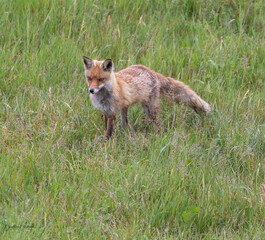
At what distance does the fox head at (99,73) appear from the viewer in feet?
20.4

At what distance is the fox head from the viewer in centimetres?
623

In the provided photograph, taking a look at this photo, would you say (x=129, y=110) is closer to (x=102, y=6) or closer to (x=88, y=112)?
(x=88, y=112)

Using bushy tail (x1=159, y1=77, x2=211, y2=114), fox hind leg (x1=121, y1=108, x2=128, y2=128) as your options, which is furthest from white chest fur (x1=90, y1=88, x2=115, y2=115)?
bushy tail (x1=159, y1=77, x2=211, y2=114)

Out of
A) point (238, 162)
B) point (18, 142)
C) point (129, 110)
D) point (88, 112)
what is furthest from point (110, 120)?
point (238, 162)

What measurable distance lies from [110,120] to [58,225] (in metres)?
2.51

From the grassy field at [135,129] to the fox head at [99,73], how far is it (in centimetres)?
41

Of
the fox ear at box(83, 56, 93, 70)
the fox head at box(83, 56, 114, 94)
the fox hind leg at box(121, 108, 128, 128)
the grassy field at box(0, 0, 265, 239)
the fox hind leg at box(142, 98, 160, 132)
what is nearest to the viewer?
the grassy field at box(0, 0, 265, 239)

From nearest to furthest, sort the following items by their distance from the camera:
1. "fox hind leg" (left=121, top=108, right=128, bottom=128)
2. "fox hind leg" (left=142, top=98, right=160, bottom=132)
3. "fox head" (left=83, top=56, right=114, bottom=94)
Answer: "fox head" (left=83, top=56, right=114, bottom=94), "fox hind leg" (left=142, top=98, right=160, bottom=132), "fox hind leg" (left=121, top=108, right=128, bottom=128)

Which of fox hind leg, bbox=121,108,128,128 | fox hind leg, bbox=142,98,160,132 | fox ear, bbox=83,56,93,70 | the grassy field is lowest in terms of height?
fox hind leg, bbox=121,108,128,128

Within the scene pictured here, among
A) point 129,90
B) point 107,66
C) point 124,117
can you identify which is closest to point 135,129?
point 124,117

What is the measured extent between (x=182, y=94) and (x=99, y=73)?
1344 mm

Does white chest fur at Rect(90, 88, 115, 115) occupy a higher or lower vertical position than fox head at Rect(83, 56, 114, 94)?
lower

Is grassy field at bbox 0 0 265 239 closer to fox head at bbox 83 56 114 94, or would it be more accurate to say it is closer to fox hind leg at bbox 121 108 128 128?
fox hind leg at bbox 121 108 128 128

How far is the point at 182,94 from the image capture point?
6879 millimetres
